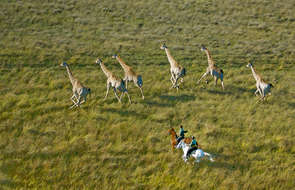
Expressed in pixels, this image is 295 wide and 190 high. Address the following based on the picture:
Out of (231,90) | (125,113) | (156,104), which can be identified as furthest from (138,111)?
(231,90)

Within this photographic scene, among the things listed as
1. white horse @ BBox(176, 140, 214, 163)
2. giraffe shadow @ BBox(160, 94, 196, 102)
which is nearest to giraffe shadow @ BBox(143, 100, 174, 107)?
giraffe shadow @ BBox(160, 94, 196, 102)

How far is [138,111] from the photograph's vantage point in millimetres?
13664

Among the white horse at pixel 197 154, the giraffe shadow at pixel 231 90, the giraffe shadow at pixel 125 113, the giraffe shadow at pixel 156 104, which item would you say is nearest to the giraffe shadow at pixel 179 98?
the giraffe shadow at pixel 156 104

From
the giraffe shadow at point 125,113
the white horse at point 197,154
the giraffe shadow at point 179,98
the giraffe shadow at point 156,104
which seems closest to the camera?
the white horse at point 197,154

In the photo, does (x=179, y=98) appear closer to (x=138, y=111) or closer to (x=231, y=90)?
(x=138, y=111)

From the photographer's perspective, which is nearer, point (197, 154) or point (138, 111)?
point (197, 154)

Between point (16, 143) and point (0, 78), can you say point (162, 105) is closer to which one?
point (16, 143)

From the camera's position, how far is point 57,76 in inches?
710

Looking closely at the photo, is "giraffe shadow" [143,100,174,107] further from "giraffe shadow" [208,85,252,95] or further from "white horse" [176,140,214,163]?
"white horse" [176,140,214,163]

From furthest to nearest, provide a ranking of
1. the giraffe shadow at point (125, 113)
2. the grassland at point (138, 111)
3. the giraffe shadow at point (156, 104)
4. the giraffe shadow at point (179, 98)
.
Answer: the giraffe shadow at point (179, 98) → the giraffe shadow at point (156, 104) → the giraffe shadow at point (125, 113) → the grassland at point (138, 111)

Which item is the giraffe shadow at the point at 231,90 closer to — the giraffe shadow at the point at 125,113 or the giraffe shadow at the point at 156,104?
the giraffe shadow at the point at 156,104

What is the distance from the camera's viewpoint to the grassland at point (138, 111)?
31.4 feet

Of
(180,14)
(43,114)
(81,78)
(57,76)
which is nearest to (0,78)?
(57,76)

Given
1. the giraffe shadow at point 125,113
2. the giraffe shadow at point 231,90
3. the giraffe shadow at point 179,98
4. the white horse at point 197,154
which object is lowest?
the white horse at point 197,154
